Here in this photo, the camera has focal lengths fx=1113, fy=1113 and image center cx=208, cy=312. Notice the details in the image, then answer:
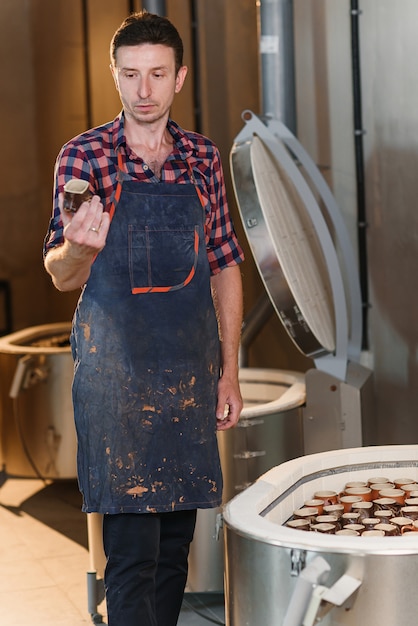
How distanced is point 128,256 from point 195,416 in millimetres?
358

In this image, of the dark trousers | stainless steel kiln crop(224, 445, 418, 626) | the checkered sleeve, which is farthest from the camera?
the checkered sleeve

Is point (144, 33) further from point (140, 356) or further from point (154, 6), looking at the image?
point (154, 6)

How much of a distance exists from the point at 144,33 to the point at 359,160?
1.40 m

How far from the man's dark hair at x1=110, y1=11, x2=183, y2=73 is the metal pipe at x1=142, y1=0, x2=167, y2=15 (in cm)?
198

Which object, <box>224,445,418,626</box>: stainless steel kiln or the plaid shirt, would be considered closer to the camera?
<box>224,445,418,626</box>: stainless steel kiln

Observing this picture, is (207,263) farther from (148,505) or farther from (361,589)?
(361,589)

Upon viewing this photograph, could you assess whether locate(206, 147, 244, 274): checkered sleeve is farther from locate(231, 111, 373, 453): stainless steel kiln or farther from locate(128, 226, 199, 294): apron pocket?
locate(231, 111, 373, 453): stainless steel kiln

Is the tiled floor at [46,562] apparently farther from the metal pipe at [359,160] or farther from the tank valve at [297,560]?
the tank valve at [297,560]

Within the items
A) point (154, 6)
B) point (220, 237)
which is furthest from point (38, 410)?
point (220, 237)

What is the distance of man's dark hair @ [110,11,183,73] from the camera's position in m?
2.22

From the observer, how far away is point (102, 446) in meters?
2.22

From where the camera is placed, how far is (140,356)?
7.25 ft

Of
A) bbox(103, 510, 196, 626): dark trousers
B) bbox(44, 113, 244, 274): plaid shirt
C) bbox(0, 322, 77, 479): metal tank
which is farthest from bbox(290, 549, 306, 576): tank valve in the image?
bbox(0, 322, 77, 479): metal tank

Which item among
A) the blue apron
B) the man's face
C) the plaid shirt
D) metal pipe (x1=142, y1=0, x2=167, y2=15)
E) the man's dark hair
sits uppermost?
metal pipe (x1=142, y1=0, x2=167, y2=15)
